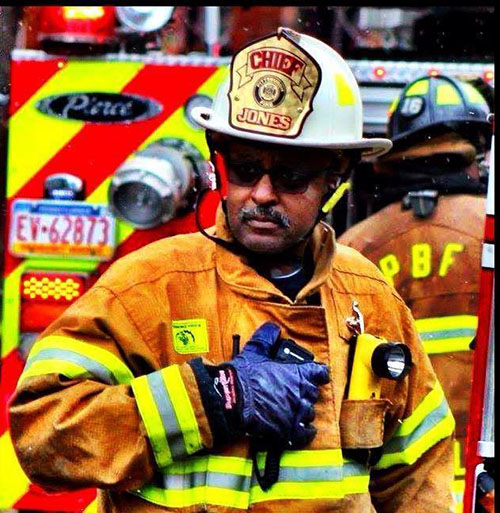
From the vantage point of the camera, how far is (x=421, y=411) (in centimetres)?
318

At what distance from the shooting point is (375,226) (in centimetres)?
483

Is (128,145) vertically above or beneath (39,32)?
beneath

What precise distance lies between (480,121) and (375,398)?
2076 mm

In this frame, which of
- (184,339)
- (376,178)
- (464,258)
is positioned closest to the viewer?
(184,339)

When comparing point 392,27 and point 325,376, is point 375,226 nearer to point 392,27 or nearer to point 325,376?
point 392,27

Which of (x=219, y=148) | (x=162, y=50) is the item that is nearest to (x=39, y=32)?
(x=162, y=50)

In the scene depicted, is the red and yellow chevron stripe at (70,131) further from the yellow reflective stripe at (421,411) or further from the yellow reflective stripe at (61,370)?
the yellow reflective stripe at (61,370)

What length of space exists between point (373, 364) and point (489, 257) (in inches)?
16.9

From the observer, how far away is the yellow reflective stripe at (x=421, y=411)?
10.3 ft

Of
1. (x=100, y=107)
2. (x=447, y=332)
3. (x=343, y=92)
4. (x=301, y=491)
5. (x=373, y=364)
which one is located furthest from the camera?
(x=100, y=107)

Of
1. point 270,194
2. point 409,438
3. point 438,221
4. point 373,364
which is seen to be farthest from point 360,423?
point 438,221

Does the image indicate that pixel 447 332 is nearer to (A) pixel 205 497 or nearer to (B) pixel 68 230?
(B) pixel 68 230

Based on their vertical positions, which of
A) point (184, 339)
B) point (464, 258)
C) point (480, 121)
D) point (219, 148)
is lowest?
point (464, 258)

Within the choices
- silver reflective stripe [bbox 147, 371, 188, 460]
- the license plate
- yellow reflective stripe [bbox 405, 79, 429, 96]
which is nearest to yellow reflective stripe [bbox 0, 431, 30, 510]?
the license plate
